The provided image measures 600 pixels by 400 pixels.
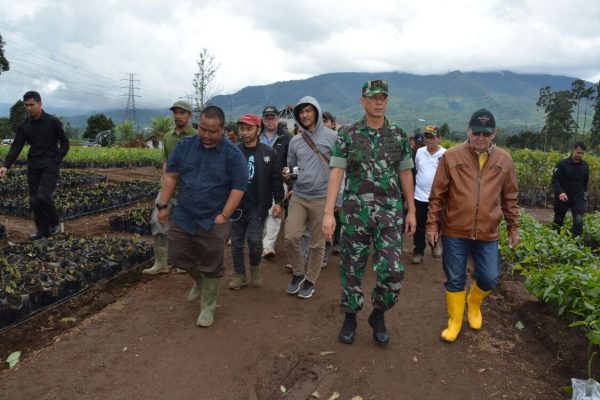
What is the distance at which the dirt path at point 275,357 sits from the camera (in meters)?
3.02

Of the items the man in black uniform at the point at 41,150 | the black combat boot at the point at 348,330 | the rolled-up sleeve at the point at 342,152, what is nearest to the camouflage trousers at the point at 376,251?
the black combat boot at the point at 348,330

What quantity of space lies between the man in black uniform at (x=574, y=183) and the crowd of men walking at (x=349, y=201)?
5.17 metres

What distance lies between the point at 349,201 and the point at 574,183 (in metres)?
6.47

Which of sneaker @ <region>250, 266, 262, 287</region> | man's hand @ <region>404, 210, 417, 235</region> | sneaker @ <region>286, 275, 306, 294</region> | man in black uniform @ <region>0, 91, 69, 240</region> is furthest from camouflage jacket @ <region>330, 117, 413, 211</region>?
man in black uniform @ <region>0, 91, 69, 240</region>

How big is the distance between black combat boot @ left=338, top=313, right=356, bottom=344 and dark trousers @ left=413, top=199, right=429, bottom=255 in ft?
9.03

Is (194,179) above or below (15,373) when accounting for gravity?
above

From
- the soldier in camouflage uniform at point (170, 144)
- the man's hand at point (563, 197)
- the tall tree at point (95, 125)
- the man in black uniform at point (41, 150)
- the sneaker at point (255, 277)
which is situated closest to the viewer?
the soldier in camouflage uniform at point (170, 144)

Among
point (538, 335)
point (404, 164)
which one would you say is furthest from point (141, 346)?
point (538, 335)

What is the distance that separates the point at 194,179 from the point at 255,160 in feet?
3.39

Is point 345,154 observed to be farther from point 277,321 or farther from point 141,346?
point 141,346

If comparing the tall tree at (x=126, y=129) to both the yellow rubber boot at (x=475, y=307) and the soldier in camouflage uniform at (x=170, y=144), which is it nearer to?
the soldier in camouflage uniform at (x=170, y=144)

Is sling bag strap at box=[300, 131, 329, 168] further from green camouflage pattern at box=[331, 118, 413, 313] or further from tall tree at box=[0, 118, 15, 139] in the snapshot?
tall tree at box=[0, 118, 15, 139]

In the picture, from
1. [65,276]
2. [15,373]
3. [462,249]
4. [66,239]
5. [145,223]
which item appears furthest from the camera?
[145,223]

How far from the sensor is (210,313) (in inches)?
157
